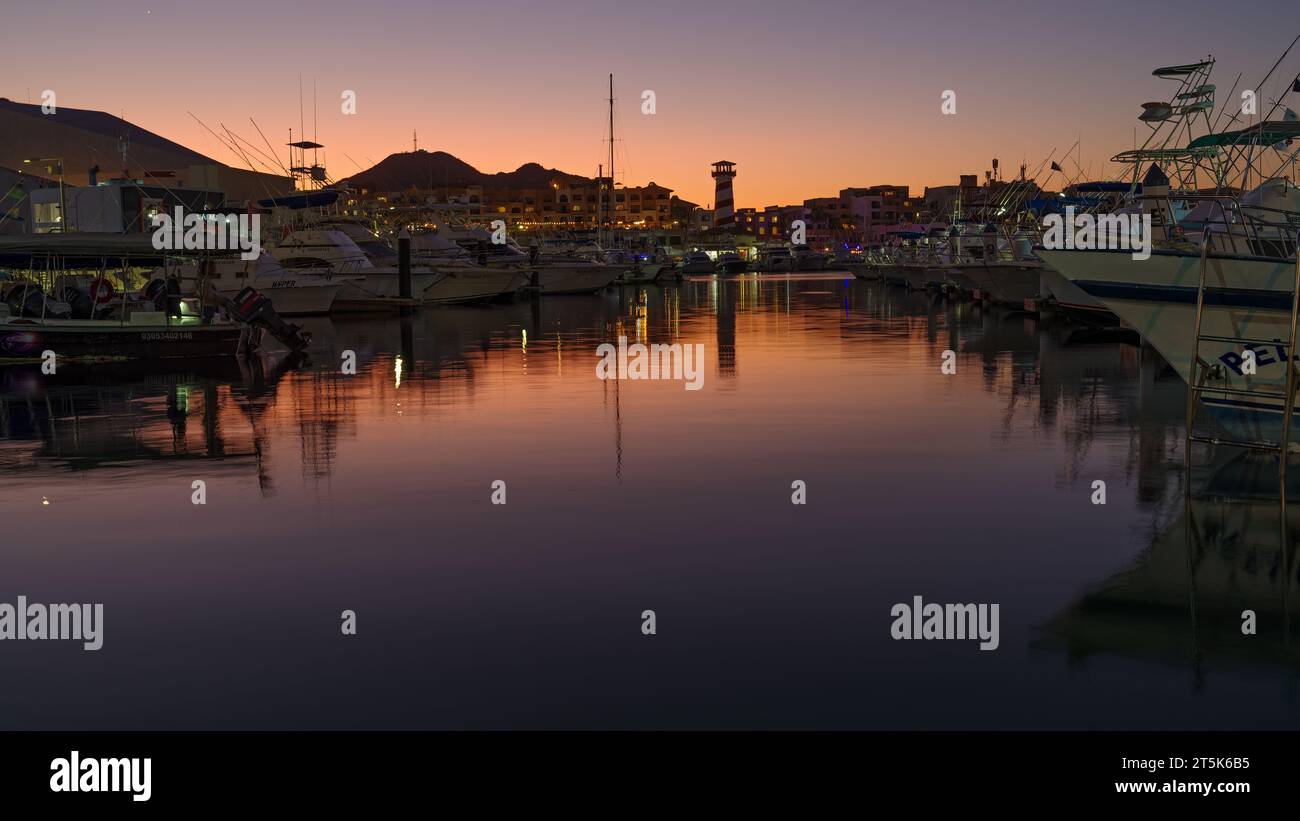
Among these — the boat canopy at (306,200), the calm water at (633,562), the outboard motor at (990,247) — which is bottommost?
the calm water at (633,562)

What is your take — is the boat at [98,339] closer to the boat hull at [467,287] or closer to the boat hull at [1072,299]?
the boat hull at [1072,299]

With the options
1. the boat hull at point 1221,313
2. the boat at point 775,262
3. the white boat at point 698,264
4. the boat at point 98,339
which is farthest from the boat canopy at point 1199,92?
the boat at point 775,262

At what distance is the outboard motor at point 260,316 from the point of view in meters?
27.4

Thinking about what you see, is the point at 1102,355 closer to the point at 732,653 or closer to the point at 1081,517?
the point at 1081,517

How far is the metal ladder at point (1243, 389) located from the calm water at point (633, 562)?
581 millimetres

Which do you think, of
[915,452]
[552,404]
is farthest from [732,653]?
[552,404]

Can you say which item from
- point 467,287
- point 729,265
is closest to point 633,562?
point 467,287

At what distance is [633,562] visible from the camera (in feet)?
30.8

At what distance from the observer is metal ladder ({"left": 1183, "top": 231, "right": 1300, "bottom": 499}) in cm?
1177

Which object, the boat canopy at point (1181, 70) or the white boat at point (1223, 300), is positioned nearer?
the white boat at point (1223, 300)

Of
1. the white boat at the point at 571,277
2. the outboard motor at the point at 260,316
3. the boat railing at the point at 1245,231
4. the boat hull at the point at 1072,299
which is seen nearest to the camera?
the boat railing at the point at 1245,231

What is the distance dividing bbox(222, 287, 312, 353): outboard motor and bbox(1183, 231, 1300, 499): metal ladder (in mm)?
19706

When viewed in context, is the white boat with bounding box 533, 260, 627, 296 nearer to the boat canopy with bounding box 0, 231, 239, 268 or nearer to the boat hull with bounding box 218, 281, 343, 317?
the boat hull with bounding box 218, 281, 343, 317
